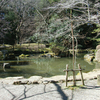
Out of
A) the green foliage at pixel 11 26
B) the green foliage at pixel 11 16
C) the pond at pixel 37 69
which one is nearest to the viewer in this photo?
the pond at pixel 37 69

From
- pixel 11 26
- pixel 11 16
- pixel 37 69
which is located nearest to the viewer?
pixel 37 69

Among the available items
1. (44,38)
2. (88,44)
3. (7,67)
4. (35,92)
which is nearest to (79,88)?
(35,92)

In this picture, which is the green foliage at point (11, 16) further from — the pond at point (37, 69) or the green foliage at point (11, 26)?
the pond at point (37, 69)

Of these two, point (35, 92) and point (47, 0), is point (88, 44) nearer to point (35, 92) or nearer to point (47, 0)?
point (47, 0)

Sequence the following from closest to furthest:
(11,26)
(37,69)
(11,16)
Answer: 1. (37,69)
2. (11,26)
3. (11,16)

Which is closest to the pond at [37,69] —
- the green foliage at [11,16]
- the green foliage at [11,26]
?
the green foliage at [11,26]

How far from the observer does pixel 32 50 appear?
18812 millimetres

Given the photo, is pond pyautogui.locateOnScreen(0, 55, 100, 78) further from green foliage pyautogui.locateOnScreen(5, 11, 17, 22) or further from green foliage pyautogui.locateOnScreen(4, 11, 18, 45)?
green foliage pyautogui.locateOnScreen(5, 11, 17, 22)

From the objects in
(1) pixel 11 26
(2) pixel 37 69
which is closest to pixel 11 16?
(1) pixel 11 26

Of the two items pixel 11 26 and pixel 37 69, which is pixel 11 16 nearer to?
pixel 11 26

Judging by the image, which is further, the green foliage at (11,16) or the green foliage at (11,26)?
the green foliage at (11,16)

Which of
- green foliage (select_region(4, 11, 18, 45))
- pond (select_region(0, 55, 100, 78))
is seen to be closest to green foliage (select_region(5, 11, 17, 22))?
green foliage (select_region(4, 11, 18, 45))

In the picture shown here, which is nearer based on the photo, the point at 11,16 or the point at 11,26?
the point at 11,26

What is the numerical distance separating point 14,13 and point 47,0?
617 cm
